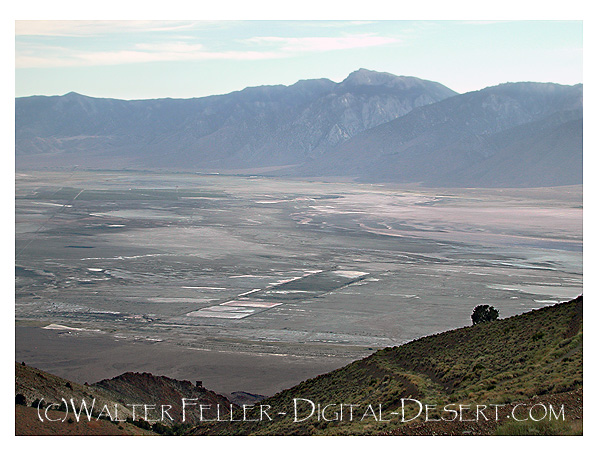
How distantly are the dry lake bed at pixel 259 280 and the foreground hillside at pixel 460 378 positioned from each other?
331 inches

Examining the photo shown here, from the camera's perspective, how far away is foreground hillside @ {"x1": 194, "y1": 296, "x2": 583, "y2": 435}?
525 inches

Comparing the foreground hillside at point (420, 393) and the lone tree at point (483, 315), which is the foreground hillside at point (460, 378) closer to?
the foreground hillside at point (420, 393)

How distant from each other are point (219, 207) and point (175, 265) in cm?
4814

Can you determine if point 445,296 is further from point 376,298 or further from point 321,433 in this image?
point 321,433

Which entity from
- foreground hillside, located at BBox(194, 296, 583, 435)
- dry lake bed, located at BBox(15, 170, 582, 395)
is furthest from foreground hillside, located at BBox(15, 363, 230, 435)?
dry lake bed, located at BBox(15, 170, 582, 395)

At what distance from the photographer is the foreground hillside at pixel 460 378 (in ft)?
43.7

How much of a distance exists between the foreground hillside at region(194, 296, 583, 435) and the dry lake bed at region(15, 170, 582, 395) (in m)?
8.41

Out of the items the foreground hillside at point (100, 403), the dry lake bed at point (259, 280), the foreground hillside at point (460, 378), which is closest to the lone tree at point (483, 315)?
the dry lake bed at point (259, 280)

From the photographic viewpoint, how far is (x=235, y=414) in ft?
56.4

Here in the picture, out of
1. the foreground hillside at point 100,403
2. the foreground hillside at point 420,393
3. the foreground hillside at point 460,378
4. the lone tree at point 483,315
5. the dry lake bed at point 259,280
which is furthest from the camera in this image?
the dry lake bed at point 259,280

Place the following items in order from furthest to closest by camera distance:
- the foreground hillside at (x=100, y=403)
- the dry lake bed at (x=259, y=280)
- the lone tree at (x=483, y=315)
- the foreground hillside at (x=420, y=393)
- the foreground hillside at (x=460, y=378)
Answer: the dry lake bed at (x=259, y=280), the lone tree at (x=483, y=315), the foreground hillside at (x=100, y=403), the foreground hillside at (x=460, y=378), the foreground hillside at (x=420, y=393)

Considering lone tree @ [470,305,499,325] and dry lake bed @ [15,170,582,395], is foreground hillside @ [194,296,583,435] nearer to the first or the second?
lone tree @ [470,305,499,325]

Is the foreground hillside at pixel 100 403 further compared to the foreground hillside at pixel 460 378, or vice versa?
the foreground hillside at pixel 100 403
